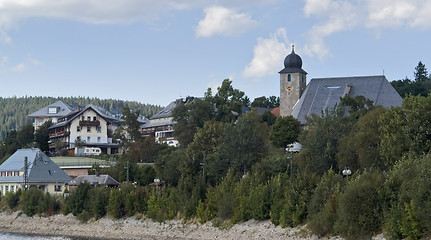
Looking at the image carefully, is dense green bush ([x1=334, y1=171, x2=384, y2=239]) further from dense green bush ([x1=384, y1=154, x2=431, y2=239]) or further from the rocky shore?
the rocky shore

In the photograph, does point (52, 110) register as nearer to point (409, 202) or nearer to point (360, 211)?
point (360, 211)

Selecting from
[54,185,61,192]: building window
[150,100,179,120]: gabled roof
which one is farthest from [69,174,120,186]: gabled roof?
[150,100,179,120]: gabled roof

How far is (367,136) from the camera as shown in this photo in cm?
7250

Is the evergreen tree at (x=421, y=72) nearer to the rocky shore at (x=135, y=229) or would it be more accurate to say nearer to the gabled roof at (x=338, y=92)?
the gabled roof at (x=338, y=92)

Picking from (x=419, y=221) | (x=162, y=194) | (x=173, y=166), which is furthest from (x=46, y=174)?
(x=419, y=221)

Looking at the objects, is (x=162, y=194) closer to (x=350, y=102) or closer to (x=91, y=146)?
(x=350, y=102)

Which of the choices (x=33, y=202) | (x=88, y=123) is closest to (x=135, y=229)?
(x=33, y=202)

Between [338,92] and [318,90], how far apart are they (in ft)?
9.83

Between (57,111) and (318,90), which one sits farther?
(57,111)

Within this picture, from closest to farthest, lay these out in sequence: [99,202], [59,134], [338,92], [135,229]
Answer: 1. [135,229]
2. [99,202]
3. [338,92]
4. [59,134]

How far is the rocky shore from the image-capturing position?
61.1 meters

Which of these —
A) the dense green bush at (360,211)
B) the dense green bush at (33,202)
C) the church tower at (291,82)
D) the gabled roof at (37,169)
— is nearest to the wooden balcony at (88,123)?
the church tower at (291,82)

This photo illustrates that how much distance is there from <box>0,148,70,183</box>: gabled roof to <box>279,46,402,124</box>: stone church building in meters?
34.1

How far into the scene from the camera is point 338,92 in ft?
395
